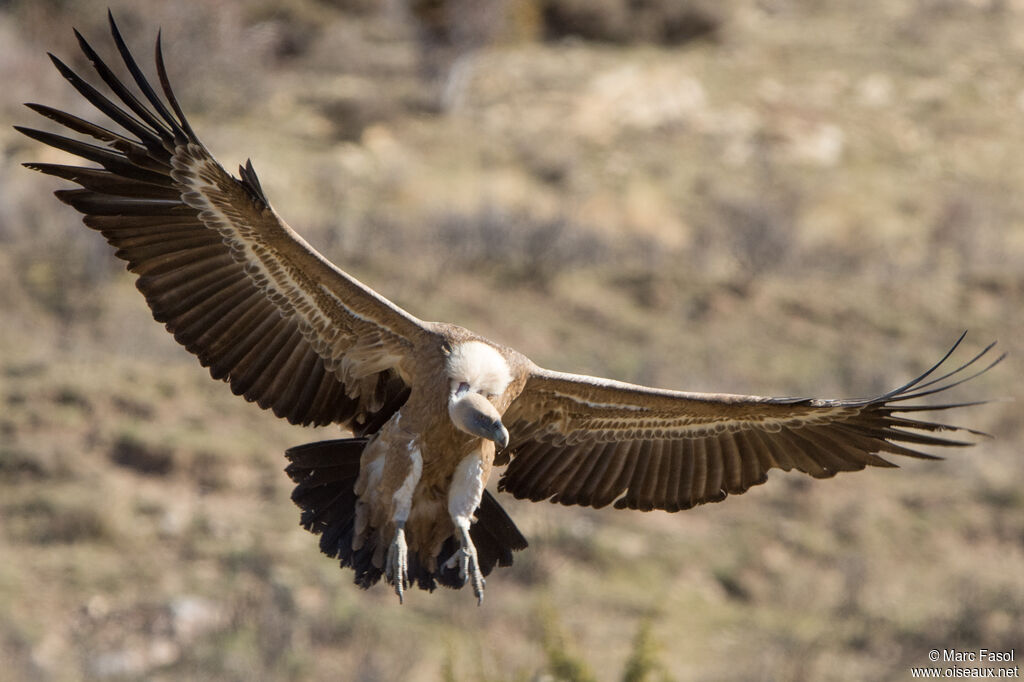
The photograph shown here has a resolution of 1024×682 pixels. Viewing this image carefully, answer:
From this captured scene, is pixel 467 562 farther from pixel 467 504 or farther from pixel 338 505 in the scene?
pixel 338 505

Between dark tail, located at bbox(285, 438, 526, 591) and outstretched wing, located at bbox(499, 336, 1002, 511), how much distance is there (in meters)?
0.65

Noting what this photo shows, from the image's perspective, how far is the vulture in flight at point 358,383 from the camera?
19.2 feet

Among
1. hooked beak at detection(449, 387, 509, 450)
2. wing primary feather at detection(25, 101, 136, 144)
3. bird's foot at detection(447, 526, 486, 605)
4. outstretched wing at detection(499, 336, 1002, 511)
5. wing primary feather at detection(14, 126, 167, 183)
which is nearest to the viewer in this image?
wing primary feather at detection(25, 101, 136, 144)

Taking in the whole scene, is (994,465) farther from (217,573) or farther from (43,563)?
(43,563)

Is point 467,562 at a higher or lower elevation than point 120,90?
lower

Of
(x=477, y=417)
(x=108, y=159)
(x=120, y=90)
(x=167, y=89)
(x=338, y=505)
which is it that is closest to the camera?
(x=167, y=89)

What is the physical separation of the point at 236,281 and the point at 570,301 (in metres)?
12.7

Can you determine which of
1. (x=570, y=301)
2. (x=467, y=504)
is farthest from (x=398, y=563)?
(x=570, y=301)

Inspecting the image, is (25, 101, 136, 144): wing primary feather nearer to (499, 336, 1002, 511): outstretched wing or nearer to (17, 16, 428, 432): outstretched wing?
(17, 16, 428, 432): outstretched wing

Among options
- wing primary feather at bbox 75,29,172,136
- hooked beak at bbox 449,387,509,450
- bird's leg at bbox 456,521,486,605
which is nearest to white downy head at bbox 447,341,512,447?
hooked beak at bbox 449,387,509,450

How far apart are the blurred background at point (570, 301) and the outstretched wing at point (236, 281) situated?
5.67 feet

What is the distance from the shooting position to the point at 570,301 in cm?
1864

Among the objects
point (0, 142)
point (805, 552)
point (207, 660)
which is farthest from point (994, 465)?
point (0, 142)

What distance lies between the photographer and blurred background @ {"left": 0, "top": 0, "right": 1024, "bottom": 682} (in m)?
10.5
